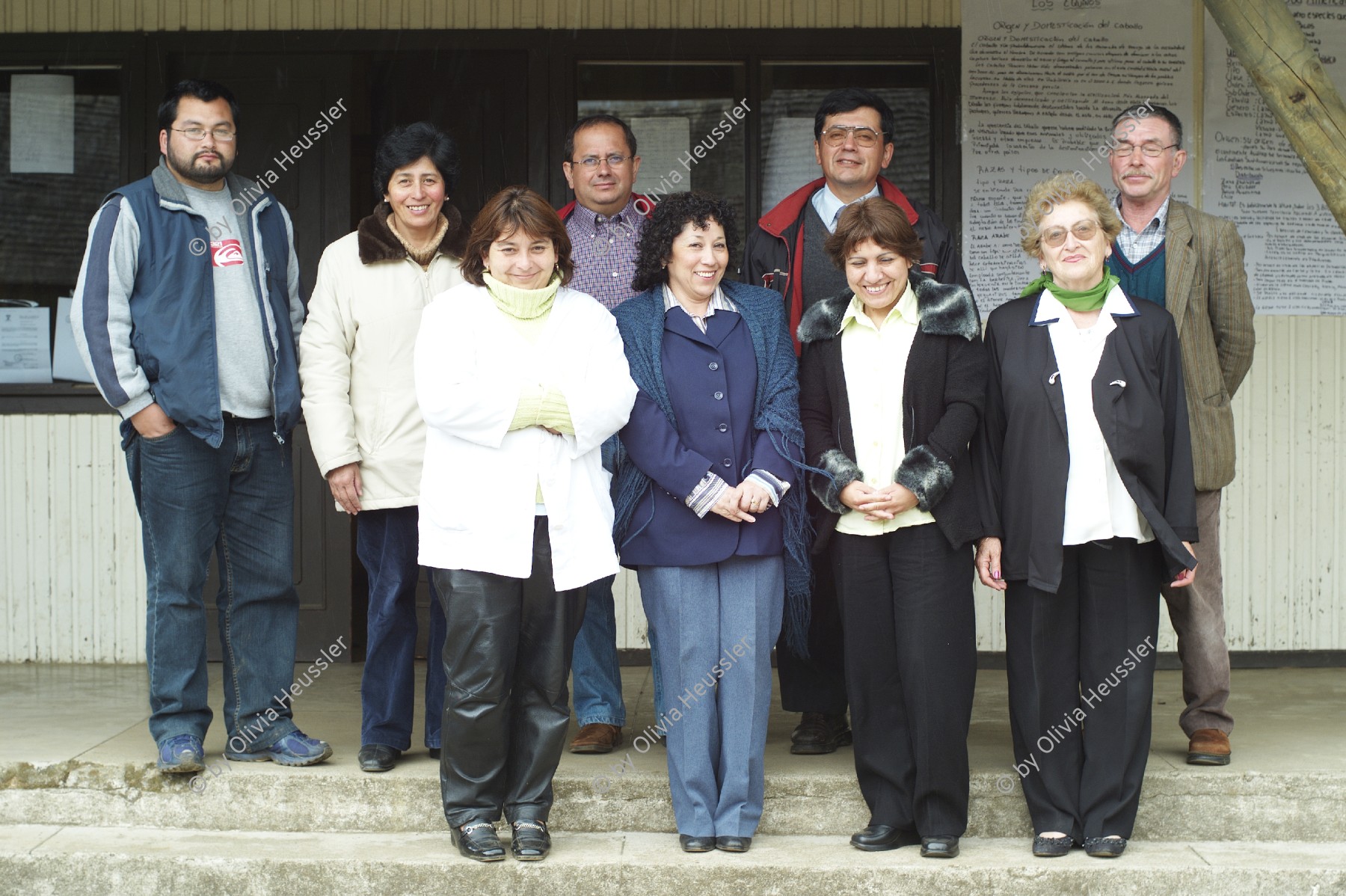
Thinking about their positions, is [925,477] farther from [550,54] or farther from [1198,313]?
[550,54]

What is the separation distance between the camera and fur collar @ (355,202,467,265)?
4.05 metres

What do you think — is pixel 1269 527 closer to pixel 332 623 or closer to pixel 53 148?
pixel 332 623

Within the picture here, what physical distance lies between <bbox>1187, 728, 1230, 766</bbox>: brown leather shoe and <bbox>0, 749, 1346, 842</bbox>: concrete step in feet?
0.20

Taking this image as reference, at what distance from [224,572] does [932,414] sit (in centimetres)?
216

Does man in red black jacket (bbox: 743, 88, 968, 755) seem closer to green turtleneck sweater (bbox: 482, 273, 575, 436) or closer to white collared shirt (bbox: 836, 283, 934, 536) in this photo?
white collared shirt (bbox: 836, 283, 934, 536)

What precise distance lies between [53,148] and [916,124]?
11.8 feet

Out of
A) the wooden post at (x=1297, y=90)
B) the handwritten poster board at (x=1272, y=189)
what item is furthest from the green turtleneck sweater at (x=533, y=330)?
the handwritten poster board at (x=1272, y=189)

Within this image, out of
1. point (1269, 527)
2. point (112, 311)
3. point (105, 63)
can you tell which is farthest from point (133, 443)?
point (1269, 527)

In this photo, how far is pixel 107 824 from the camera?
13.4 feet

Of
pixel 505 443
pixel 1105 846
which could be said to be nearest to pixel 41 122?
pixel 505 443

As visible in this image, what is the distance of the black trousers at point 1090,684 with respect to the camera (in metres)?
3.70

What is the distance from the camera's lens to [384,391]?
159 inches

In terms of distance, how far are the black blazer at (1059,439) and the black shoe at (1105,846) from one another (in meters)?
0.71

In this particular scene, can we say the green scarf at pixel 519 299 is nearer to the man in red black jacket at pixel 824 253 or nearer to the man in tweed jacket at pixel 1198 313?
the man in red black jacket at pixel 824 253
